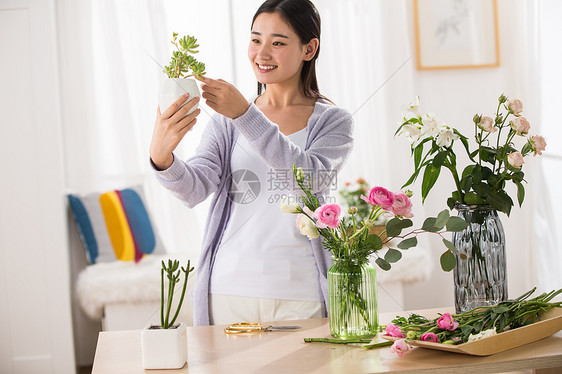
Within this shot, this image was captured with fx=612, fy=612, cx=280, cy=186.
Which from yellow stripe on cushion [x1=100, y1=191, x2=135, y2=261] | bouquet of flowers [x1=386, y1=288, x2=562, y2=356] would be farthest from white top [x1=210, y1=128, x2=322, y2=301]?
yellow stripe on cushion [x1=100, y1=191, x2=135, y2=261]

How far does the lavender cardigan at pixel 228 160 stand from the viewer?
1521 mm

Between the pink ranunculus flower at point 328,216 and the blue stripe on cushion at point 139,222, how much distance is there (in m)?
2.24

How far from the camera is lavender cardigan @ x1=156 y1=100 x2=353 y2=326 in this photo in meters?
1.52

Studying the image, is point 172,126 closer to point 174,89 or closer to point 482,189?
point 174,89

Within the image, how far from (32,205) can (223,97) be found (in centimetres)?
181

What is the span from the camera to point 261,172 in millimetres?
1669

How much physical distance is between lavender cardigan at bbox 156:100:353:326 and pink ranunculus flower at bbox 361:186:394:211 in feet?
1.13

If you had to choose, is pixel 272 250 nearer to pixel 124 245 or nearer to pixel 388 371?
pixel 388 371

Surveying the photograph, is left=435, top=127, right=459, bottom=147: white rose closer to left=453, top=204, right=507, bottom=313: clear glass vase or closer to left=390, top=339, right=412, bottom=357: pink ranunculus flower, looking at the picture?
left=453, top=204, right=507, bottom=313: clear glass vase

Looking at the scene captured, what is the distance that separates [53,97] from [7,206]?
561 mm

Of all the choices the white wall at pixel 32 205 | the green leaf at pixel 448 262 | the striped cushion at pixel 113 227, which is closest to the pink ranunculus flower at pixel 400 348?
the green leaf at pixel 448 262

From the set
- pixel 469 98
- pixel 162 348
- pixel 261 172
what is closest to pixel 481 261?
pixel 261 172

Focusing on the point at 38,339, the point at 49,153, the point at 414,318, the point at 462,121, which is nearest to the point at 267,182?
the point at 414,318

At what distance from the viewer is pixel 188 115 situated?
1471 mm
